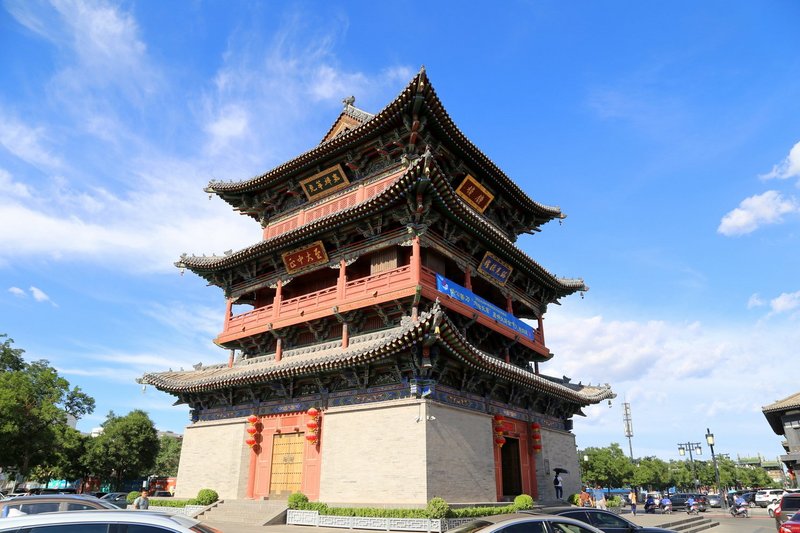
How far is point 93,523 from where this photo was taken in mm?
5113

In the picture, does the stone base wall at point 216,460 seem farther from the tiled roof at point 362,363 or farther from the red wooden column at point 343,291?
the red wooden column at point 343,291

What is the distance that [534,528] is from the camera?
700cm

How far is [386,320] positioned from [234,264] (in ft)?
31.8

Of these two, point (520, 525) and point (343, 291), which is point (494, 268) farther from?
point (520, 525)

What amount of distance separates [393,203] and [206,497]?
547 inches

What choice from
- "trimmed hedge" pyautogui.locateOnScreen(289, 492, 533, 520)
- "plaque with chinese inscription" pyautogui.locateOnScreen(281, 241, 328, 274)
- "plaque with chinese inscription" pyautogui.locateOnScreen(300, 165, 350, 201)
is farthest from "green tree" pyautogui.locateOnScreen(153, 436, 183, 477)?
"trimmed hedge" pyautogui.locateOnScreen(289, 492, 533, 520)

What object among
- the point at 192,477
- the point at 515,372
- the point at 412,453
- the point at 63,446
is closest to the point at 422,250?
the point at 515,372

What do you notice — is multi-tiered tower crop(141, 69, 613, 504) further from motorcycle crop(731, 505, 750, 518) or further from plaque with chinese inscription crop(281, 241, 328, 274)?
motorcycle crop(731, 505, 750, 518)

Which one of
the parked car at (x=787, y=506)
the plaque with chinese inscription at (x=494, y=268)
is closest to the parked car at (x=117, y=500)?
the plaque with chinese inscription at (x=494, y=268)

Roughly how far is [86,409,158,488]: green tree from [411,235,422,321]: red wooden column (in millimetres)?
42303

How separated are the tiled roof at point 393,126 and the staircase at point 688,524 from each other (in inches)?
647

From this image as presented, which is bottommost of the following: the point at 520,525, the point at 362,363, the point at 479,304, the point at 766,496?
the point at 766,496

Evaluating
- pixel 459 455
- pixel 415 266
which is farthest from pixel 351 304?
pixel 459 455

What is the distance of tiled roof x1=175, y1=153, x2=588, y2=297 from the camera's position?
61.9 ft
